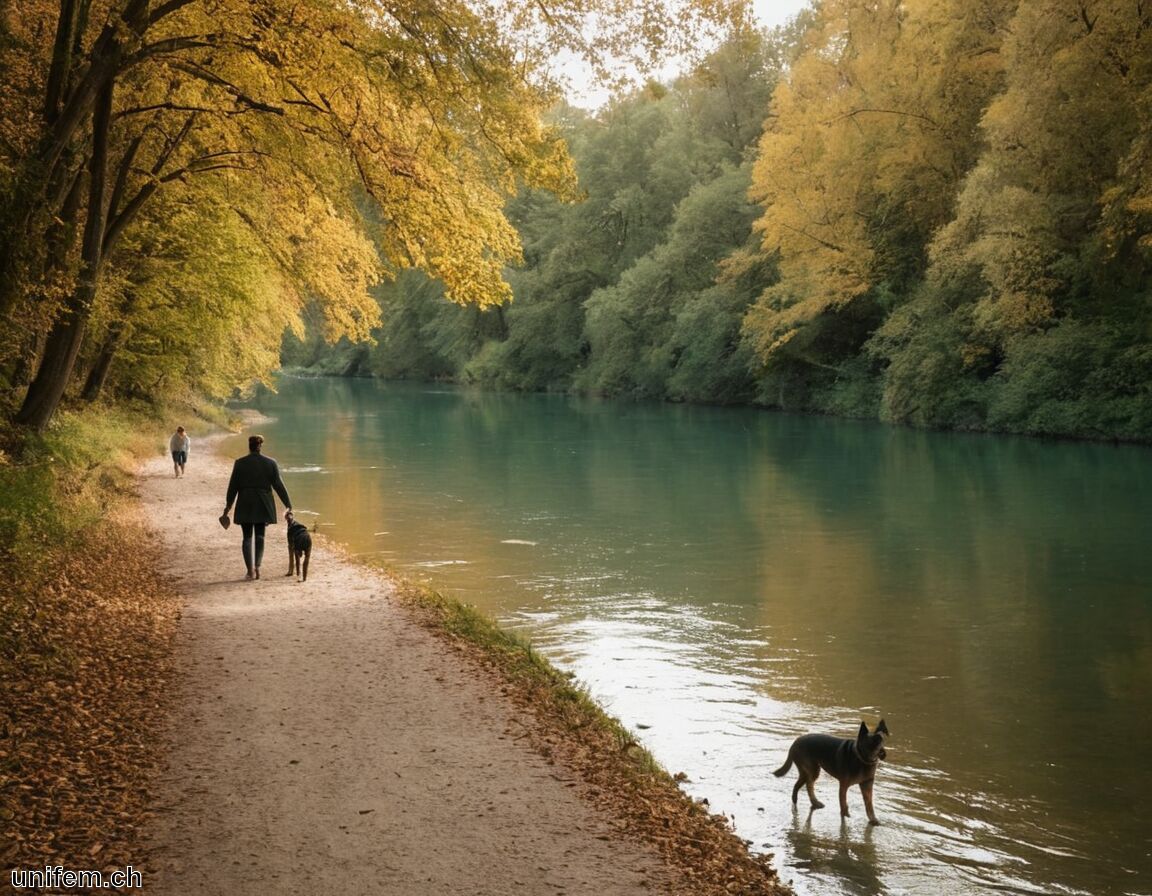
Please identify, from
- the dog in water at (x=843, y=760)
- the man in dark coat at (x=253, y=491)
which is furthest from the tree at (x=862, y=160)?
the dog in water at (x=843, y=760)

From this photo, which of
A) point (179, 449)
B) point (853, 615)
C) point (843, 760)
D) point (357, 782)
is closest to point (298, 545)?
point (853, 615)

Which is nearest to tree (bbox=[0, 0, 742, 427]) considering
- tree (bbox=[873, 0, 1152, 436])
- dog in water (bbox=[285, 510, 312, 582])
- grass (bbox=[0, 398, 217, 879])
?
grass (bbox=[0, 398, 217, 879])

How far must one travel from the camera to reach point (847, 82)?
48875 millimetres

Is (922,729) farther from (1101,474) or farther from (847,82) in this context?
(847,82)

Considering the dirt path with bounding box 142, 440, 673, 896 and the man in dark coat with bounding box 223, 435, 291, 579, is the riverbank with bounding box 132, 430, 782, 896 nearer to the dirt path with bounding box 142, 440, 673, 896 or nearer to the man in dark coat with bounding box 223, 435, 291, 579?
the dirt path with bounding box 142, 440, 673, 896

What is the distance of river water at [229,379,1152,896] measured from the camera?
27.3 ft

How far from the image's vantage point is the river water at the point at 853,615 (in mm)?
8320

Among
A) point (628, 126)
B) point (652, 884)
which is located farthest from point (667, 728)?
point (628, 126)

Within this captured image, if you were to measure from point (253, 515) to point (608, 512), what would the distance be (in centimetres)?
1073

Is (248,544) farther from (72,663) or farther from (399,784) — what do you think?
(399,784)

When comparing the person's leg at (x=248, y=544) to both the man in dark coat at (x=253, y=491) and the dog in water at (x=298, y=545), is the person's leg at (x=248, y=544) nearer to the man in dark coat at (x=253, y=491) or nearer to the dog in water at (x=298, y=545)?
the man in dark coat at (x=253, y=491)

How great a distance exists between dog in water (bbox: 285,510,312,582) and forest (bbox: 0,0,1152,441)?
146 inches

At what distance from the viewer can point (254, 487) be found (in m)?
14.8

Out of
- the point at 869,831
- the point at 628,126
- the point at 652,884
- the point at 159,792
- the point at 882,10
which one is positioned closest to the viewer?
the point at 652,884
